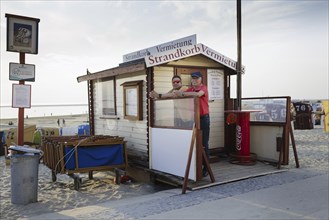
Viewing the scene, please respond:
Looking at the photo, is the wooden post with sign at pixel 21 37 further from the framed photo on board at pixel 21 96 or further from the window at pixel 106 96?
the window at pixel 106 96

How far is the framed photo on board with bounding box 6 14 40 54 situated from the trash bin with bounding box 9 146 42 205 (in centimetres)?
198

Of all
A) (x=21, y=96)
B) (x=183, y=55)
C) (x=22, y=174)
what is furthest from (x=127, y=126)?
(x=22, y=174)

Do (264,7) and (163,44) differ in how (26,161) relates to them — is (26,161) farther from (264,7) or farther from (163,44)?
(264,7)

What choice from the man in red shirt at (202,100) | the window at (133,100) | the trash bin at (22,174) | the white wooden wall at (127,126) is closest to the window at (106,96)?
the white wooden wall at (127,126)

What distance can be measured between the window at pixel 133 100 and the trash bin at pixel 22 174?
8.24ft

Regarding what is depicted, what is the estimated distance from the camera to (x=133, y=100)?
7.98 m

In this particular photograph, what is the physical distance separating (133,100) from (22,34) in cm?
282

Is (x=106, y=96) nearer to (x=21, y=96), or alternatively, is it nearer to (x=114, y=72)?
(x=114, y=72)

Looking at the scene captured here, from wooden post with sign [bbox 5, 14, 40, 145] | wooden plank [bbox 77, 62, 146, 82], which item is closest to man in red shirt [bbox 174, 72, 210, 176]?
wooden plank [bbox 77, 62, 146, 82]

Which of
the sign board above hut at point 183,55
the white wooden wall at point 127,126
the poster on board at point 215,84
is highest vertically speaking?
the sign board above hut at point 183,55

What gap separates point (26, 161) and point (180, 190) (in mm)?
2822

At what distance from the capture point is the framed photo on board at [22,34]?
6.36m

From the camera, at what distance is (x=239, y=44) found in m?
8.45

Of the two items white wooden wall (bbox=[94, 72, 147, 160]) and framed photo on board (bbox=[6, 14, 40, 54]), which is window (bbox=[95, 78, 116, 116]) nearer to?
white wooden wall (bbox=[94, 72, 147, 160])
